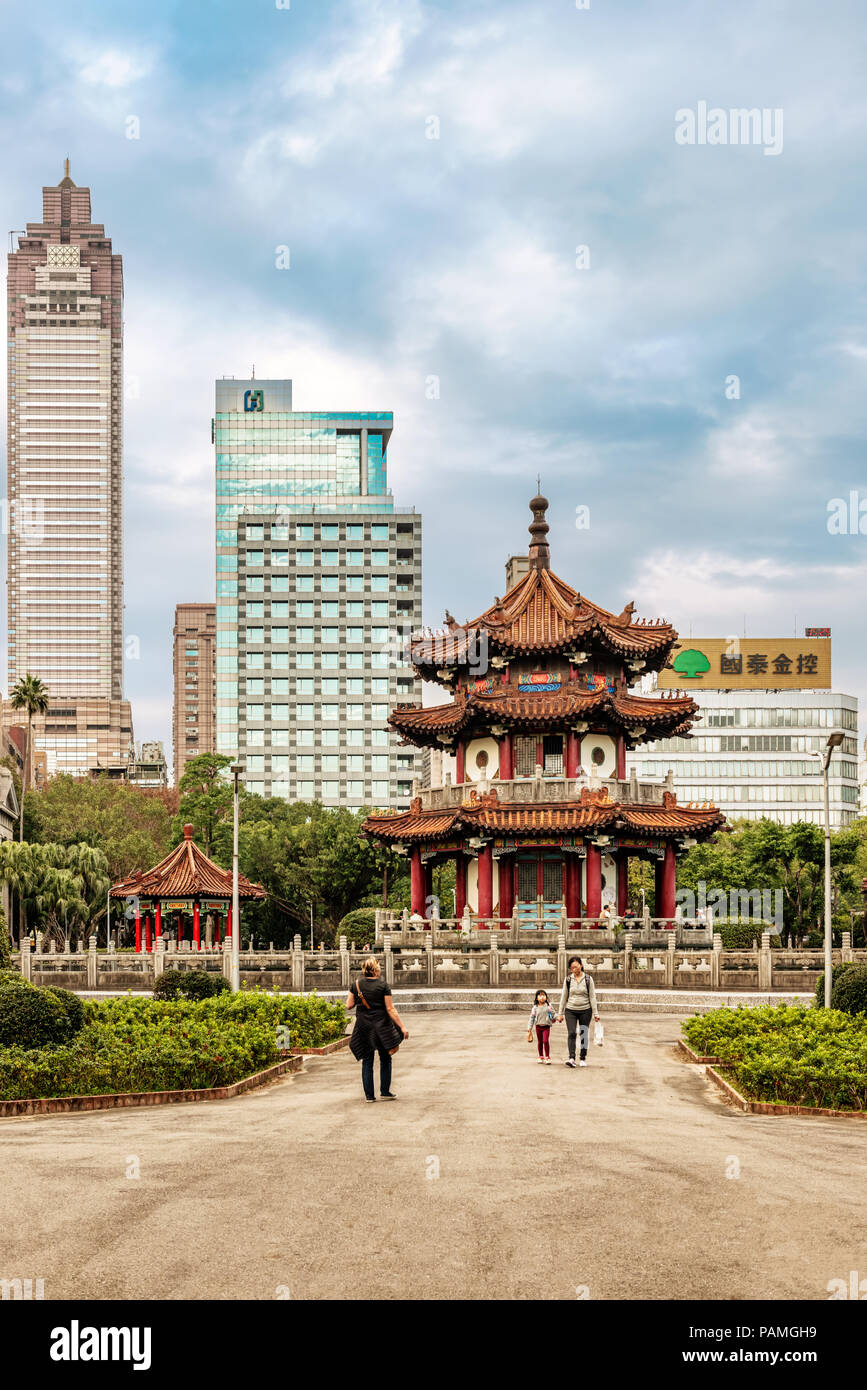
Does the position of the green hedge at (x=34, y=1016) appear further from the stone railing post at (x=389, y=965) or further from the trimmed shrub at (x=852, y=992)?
the stone railing post at (x=389, y=965)

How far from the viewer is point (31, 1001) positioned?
2086 centimetres

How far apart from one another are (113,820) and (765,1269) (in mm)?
92760

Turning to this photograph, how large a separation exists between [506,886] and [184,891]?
1254 cm

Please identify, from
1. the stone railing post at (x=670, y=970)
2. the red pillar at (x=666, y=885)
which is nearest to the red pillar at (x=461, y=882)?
the red pillar at (x=666, y=885)

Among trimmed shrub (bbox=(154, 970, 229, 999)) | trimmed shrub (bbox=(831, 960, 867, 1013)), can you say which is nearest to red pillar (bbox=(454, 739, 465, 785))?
trimmed shrub (bbox=(154, 970, 229, 999))

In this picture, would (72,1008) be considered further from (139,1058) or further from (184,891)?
(184,891)

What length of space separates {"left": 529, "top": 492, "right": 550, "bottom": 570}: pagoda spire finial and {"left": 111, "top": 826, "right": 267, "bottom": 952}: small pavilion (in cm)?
1713

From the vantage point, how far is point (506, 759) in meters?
49.7

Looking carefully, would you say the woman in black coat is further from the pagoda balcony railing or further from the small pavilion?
the small pavilion

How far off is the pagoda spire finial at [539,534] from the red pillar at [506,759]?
7.90 metres

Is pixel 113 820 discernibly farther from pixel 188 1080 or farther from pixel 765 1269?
pixel 765 1269

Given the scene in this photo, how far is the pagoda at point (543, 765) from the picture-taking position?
47.4 metres

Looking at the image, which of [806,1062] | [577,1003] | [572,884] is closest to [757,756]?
[572,884]
